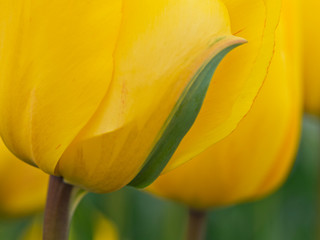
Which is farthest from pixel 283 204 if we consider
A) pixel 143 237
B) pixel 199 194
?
pixel 199 194

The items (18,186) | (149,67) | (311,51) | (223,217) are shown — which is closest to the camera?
(149,67)

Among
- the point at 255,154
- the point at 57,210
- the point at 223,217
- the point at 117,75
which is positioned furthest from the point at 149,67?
the point at 223,217

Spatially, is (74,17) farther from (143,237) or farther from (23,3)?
(143,237)

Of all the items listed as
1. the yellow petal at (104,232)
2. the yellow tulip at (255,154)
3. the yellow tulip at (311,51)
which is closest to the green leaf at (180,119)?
the yellow tulip at (255,154)

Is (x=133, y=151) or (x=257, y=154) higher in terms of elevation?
(x=133, y=151)

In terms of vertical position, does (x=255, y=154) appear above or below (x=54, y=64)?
below

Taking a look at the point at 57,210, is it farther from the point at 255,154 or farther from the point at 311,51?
the point at 311,51

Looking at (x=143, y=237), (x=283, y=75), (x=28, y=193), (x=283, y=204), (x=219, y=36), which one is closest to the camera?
(x=219, y=36)
